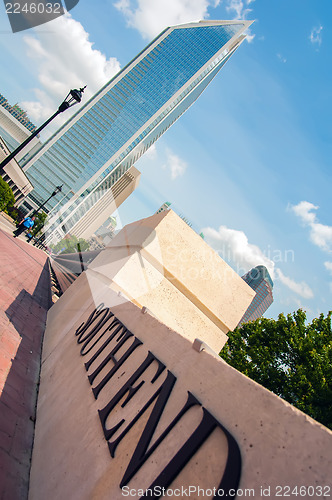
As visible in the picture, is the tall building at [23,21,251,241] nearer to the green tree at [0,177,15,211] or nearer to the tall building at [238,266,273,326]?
Result: the green tree at [0,177,15,211]

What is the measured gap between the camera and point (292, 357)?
10844mm

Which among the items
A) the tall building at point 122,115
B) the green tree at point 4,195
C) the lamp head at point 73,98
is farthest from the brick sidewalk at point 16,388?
the tall building at point 122,115

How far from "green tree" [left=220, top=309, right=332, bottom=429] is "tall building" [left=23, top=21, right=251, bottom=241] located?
3711 inches

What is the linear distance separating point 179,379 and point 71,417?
4.76 feet

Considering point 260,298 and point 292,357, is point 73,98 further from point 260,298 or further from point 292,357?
point 260,298

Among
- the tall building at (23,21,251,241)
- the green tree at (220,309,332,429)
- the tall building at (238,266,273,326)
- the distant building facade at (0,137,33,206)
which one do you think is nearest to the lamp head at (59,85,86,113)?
the green tree at (220,309,332,429)

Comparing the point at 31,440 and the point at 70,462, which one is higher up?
the point at 70,462

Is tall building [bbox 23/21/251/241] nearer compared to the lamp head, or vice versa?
the lamp head

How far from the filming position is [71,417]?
2.56 metres

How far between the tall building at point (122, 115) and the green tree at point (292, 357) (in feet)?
309

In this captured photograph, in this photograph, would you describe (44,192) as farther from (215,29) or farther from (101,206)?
(215,29)

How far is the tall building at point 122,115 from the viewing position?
Result: 102 meters

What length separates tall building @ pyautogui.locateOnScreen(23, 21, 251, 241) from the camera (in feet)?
336

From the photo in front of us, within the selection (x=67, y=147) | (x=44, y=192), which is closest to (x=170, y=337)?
(x=44, y=192)
